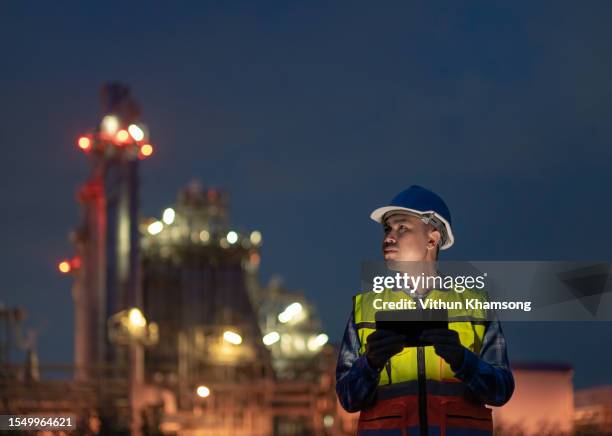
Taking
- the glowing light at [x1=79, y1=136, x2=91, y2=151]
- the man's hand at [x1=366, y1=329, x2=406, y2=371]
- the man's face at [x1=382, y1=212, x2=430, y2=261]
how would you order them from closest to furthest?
the man's hand at [x1=366, y1=329, x2=406, y2=371], the man's face at [x1=382, y1=212, x2=430, y2=261], the glowing light at [x1=79, y1=136, x2=91, y2=151]

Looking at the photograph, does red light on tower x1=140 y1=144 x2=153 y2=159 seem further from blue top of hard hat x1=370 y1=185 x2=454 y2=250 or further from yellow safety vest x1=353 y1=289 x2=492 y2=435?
yellow safety vest x1=353 y1=289 x2=492 y2=435

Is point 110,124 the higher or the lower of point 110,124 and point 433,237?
the higher

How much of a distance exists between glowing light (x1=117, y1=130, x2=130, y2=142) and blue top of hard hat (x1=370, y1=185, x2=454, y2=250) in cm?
3512

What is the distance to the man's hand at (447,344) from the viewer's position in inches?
171

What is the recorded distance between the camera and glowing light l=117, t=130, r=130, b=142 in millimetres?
39344

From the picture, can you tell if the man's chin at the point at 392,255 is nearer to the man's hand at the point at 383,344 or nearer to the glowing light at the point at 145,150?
the man's hand at the point at 383,344

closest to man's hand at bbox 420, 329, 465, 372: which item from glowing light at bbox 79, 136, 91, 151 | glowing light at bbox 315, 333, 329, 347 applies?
glowing light at bbox 79, 136, 91, 151

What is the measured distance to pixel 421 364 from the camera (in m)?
4.57

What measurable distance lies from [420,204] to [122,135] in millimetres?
35321

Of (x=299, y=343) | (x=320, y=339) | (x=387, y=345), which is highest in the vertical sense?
(x=320, y=339)

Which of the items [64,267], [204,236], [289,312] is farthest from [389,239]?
[289,312]

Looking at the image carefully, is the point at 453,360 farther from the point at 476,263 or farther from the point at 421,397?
the point at 476,263

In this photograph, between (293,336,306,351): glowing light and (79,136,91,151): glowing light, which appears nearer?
(79,136,91,151): glowing light

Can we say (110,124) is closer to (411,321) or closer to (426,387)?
(426,387)
